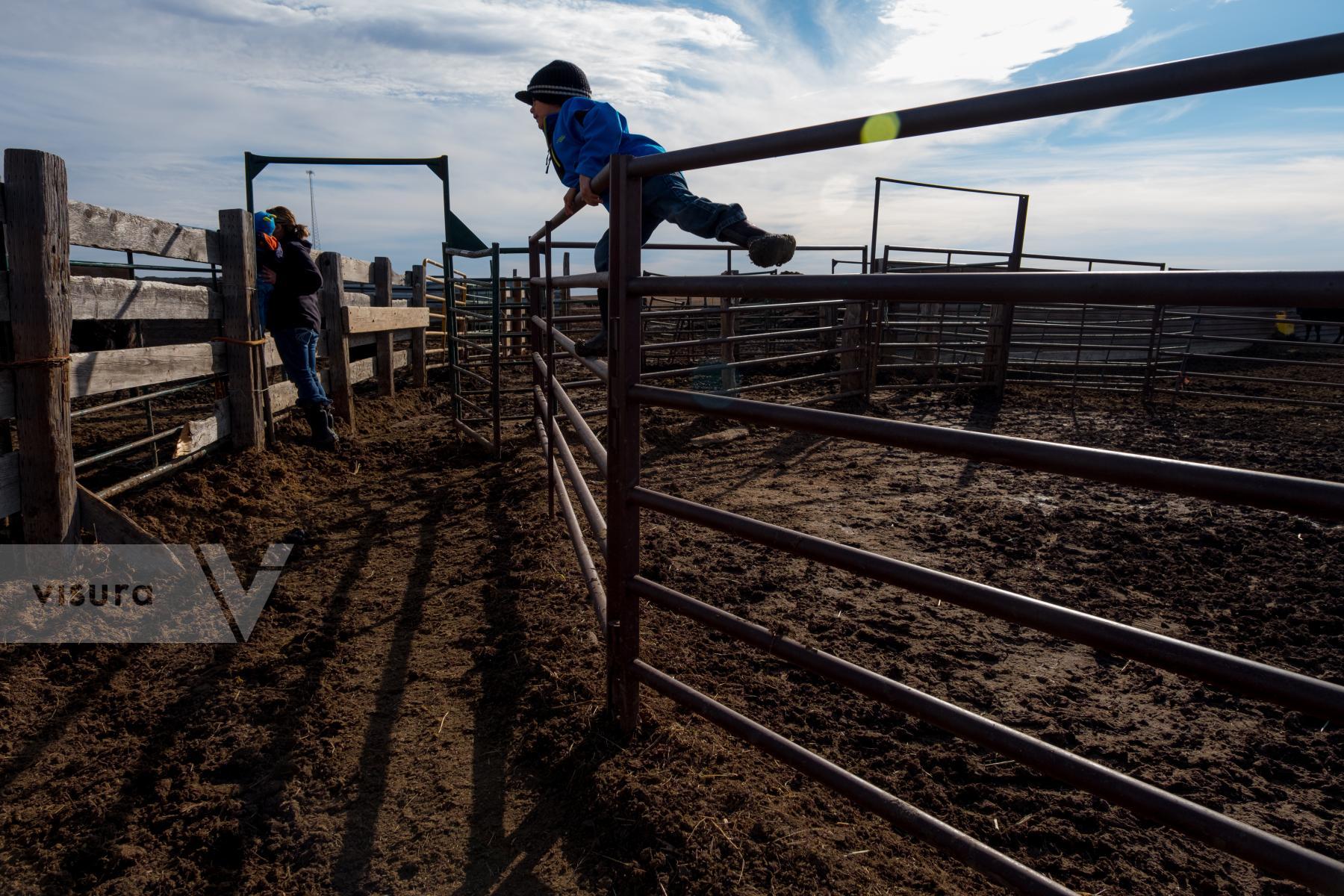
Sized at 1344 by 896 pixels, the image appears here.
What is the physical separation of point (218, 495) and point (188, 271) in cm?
770

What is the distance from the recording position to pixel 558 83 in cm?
330

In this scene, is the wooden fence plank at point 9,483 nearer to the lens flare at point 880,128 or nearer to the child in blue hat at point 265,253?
the child in blue hat at point 265,253

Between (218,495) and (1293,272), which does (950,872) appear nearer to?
(1293,272)

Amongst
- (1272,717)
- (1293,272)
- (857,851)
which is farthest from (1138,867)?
(1293,272)

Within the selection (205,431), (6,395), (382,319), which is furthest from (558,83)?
(382,319)

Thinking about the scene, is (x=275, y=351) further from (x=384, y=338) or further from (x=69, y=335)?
(x=384, y=338)

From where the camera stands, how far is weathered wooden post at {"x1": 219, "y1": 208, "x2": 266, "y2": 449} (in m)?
5.21

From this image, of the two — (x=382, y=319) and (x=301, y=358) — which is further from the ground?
(x=382, y=319)

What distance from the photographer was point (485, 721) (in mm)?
2492

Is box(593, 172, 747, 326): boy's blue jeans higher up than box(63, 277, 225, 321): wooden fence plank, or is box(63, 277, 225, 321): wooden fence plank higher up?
box(593, 172, 747, 326): boy's blue jeans
